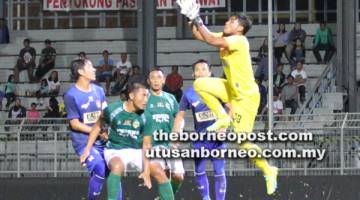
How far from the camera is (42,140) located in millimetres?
22297

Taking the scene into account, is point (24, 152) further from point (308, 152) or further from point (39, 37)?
point (39, 37)

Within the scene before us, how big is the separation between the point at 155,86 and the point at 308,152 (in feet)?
8.29

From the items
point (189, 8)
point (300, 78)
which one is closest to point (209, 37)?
point (189, 8)

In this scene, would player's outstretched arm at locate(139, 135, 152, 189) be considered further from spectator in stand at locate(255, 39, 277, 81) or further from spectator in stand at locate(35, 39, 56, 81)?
spectator in stand at locate(35, 39, 56, 81)

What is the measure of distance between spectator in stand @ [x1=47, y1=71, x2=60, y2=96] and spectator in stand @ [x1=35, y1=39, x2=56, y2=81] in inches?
41.7

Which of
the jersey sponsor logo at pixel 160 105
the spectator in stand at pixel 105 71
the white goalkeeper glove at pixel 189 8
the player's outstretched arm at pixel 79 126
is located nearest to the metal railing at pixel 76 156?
the jersey sponsor logo at pixel 160 105

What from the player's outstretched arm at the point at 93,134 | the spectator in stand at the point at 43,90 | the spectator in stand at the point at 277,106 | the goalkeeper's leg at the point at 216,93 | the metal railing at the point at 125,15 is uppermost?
the metal railing at the point at 125,15

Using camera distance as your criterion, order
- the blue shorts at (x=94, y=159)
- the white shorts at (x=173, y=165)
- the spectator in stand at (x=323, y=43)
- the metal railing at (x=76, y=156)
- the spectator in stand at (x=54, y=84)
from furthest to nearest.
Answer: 1. the spectator in stand at (x=323, y=43)
2. the spectator in stand at (x=54, y=84)
3. the metal railing at (x=76, y=156)
4. the white shorts at (x=173, y=165)
5. the blue shorts at (x=94, y=159)

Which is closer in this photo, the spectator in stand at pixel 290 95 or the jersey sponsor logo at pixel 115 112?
the jersey sponsor logo at pixel 115 112

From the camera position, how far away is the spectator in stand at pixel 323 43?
2911cm

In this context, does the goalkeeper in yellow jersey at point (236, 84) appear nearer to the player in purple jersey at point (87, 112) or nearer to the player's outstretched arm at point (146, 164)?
the player's outstretched arm at point (146, 164)

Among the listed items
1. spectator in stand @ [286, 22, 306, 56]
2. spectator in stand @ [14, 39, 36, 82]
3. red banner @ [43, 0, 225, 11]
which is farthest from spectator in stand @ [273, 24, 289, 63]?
spectator in stand @ [14, 39, 36, 82]

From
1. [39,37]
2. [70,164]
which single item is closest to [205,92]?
[70,164]

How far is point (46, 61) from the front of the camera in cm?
3002
